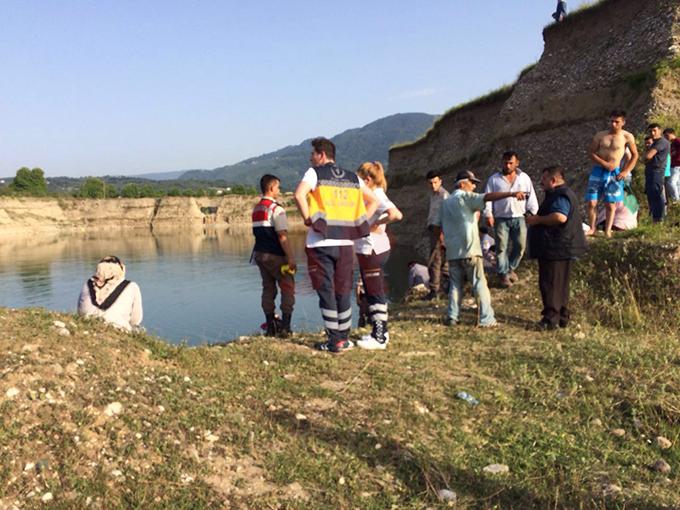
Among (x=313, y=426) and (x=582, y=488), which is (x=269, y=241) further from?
(x=582, y=488)

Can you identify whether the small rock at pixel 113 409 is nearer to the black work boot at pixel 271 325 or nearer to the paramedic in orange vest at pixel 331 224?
the paramedic in orange vest at pixel 331 224

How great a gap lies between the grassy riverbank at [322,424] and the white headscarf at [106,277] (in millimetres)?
562

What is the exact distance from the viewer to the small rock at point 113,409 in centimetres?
373

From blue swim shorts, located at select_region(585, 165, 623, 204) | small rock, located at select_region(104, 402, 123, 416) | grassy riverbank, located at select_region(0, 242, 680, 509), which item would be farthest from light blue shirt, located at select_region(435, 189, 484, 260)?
small rock, located at select_region(104, 402, 123, 416)

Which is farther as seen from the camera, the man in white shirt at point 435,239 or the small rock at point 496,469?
the man in white shirt at point 435,239

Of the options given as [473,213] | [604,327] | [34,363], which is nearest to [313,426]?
[34,363]

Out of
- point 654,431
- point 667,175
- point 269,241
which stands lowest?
point 654,431

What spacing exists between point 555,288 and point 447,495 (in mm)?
4357

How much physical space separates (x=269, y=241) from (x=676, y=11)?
62.0ft

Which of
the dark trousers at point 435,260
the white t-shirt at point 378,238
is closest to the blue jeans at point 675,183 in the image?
the dark trousers at point 435,260

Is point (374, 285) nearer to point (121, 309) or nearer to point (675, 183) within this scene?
point (121, 309)

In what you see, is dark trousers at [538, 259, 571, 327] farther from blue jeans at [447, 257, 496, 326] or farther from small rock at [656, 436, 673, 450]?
small rock at [656, 436, 673, 450]

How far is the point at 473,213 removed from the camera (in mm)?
6984

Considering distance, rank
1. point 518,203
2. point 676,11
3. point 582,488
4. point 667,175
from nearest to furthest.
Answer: point 582,488
point 518,203
point 667,175
point 676,11
